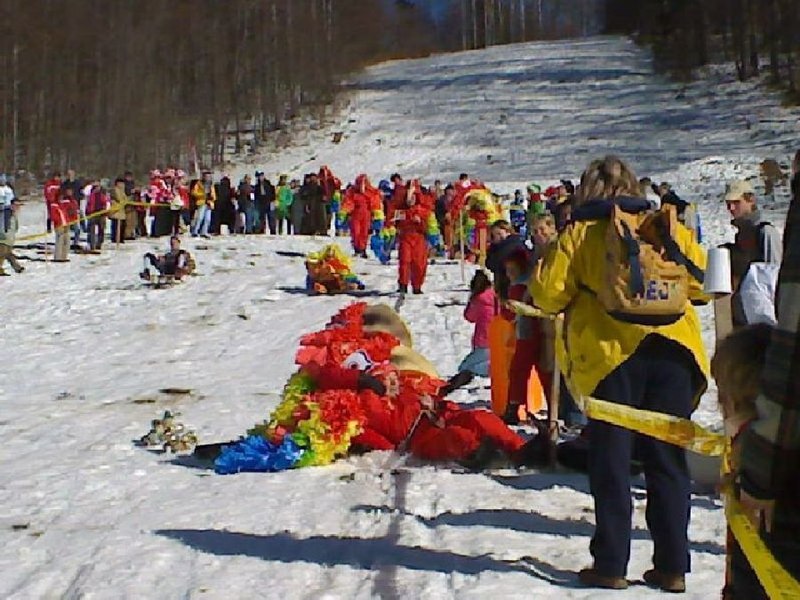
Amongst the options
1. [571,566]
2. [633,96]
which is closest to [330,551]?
[571,566]

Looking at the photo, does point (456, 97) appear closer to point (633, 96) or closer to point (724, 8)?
point (633, 96)

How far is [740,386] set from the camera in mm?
2615

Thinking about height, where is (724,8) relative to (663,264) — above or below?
above

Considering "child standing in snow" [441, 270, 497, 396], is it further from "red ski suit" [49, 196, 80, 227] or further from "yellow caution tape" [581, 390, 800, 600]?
"red ski suit" [49, 196, 80, 227]

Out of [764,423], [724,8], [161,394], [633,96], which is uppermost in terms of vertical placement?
[724,8]

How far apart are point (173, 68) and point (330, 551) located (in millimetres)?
44716

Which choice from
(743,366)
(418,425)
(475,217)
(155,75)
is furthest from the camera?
(155,75)

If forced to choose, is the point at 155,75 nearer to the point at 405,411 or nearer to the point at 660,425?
the point at 405,411

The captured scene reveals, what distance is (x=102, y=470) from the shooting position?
7.02m

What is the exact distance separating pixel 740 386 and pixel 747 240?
154 inches

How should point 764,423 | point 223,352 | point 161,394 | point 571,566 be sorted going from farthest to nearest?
point 223,352, point 161,394, point 571,566, point 764,423

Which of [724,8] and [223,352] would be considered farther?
[724,8]

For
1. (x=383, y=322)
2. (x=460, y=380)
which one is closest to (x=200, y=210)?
(x=460, y=380)

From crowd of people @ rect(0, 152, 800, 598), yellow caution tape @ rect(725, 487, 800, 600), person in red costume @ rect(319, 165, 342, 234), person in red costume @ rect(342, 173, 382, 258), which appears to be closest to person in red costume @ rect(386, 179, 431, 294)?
person in red costume @ rect(342, 173, 382, 258)
